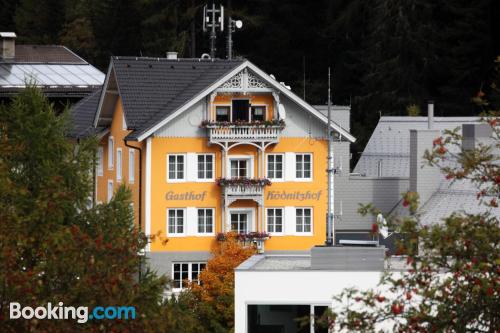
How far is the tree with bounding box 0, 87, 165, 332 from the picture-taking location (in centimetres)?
2588

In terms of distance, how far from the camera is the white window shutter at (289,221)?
6236 centimetres

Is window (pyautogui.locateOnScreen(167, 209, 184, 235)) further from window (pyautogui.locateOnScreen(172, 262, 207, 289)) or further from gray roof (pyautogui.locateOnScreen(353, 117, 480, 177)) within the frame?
gray roof (pyautogui.locateOnScreen(353, 117, 480, 177))

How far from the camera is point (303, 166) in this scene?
2483 inches

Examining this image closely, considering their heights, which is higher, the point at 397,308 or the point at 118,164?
the point at 118,164

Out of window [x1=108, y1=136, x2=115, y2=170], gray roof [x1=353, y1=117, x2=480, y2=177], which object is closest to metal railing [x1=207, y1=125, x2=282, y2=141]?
window [x1=108, y1=136, x2=115, y2=170]

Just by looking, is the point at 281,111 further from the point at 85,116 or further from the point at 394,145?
the point at 394,145

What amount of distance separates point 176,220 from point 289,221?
378cm

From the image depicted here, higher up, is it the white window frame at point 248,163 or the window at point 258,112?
the window at point 258,112

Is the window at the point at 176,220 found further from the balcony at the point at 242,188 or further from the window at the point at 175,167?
the balcony at the point at 242,188

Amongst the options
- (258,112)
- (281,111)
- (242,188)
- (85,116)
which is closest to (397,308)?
(281,111)

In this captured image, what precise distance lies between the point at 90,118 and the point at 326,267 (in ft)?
129

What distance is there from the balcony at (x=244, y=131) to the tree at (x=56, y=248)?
29.0 meters

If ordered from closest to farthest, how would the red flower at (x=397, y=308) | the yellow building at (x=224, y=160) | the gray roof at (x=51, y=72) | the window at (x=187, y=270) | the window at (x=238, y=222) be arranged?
the red flower at (x=397, y=308), the window at (x=187, y=270), the yellow building at (x=224, y=160), the window at (x=238, y=222), the gray roof at (x=51, y=72)

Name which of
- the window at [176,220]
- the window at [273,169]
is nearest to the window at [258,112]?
the window at [273,169]
